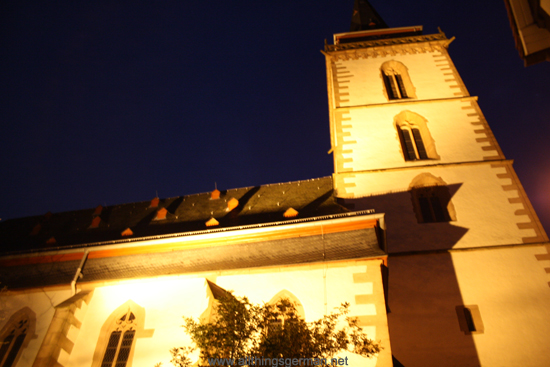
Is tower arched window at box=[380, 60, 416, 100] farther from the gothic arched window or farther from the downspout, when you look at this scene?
the gothic arched window

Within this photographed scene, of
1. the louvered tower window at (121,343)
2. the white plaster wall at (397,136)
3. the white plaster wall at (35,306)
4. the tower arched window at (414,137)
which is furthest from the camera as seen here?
the tower arched window at (414,137)

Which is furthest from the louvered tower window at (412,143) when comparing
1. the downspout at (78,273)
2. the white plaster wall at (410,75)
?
the downspout at (78,273)

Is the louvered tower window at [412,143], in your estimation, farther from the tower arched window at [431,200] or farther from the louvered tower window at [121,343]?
the louvered tower window at [121,343]

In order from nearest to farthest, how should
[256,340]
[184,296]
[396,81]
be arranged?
[256,340], [184,296], [396,81]

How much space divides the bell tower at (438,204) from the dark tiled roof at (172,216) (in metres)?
1.86

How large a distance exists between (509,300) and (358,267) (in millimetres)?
4444

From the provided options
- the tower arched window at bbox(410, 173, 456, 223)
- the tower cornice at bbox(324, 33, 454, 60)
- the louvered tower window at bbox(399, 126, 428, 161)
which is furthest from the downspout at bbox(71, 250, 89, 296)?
the tower cornice at bbox(324, 33, 454, 60)

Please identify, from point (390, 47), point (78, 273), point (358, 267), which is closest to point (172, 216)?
point (78, 273)

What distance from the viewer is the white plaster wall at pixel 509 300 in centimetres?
873

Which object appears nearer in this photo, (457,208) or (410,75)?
(457,208)

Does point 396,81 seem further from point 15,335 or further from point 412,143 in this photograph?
point 15,335

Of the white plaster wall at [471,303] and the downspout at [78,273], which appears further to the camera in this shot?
the downspout at [78,273]

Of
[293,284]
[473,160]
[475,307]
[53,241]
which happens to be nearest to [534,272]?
[475,307]

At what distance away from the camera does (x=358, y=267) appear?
8516 mm
